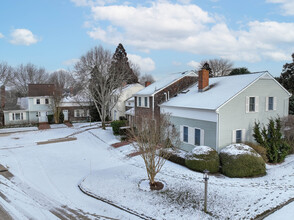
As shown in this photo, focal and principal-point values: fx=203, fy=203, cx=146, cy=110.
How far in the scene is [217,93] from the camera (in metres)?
18.2

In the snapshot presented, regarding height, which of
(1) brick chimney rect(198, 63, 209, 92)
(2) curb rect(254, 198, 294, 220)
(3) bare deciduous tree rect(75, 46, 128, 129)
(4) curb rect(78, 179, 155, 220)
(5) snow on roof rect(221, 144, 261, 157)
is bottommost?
(4) curb rect(78, 179, 155, 220)

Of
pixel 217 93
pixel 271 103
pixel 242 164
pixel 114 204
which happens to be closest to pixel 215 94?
pixel 217 93

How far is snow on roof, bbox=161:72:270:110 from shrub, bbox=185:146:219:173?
140 inches

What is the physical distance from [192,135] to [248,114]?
510 cm

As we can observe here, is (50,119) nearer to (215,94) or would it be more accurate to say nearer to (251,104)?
(215,94)

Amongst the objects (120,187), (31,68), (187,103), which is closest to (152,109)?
(187,103)

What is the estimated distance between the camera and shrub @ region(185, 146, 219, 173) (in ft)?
46.2

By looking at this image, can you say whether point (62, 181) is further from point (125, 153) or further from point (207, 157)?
point (207, 157)

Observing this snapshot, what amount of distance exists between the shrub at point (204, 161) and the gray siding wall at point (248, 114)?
211 cm

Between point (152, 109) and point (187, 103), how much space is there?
17.4 feet

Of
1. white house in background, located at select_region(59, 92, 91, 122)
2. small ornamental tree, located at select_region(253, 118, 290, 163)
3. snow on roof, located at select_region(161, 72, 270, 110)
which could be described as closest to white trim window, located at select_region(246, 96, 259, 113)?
small ornamental tree, located at select_region(253, 118, 290, 163)

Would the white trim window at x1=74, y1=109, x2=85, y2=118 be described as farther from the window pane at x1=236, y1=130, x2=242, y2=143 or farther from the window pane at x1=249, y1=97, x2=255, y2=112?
the window pane at x1=249, y1=97, x2=255, y2=112

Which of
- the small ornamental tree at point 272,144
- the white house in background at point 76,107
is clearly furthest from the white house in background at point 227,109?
the white house in background at point 76,107

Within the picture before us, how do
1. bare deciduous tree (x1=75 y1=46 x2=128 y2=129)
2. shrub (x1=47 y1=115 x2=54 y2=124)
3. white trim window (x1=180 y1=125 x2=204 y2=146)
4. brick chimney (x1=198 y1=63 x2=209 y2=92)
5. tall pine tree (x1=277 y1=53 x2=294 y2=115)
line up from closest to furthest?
1. white trim window (x1=180 y1=125 x2=204 y2=146)
2. brick chimney (x1=198 y1=63 x2=209 y2=92)
3. bare deciduous tree (x1=75 y1=46 x2=128 y2=129)
4. tall pine tree (x1=277 y1=53 x2=294 y2=115)
5. shrub (x1=47 y1=115 x2=54 y2=124)
